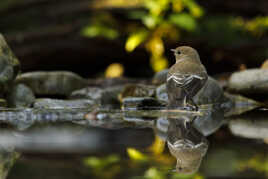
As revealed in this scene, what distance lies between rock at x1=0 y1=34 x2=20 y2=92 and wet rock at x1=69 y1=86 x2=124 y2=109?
919 millimetres

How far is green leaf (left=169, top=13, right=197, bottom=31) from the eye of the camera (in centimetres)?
883

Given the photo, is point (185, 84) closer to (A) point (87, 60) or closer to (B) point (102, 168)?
(B) point (102, 168)

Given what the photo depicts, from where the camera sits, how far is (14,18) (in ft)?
32.1

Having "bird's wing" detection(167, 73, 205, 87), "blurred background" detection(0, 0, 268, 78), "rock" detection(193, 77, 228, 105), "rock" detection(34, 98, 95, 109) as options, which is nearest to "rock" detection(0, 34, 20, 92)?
"rock" detection(34, 98, 95, 109)

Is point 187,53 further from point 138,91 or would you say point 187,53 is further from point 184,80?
point 138,91

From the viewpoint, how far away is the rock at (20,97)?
17.5 ft

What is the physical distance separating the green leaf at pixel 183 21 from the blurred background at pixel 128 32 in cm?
2

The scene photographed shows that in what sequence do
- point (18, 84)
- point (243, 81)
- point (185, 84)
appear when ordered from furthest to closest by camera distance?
point (243, 81)
point (18, 84)
point (185, 84)

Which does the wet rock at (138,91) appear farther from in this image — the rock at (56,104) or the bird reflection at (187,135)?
the bird reflection at (187,135)

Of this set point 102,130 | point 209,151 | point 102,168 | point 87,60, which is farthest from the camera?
point 87,60

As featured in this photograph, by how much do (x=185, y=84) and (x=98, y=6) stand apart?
19.0 feet

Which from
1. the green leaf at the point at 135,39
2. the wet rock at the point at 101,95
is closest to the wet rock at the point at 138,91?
the wet rock at the point at 101,95

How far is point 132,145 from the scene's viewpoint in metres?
2.83

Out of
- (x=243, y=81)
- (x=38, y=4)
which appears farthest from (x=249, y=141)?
(x=38, y=4)
